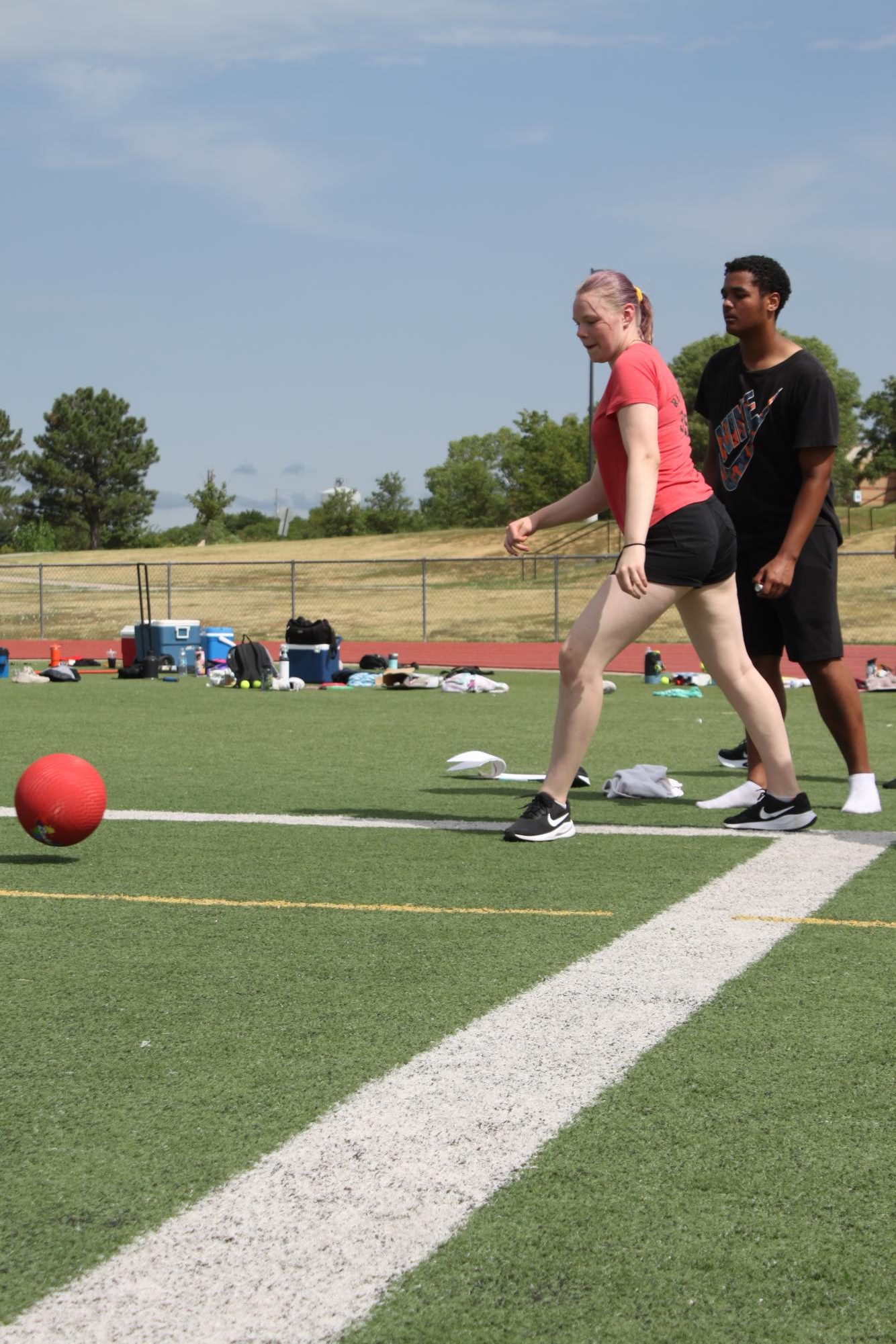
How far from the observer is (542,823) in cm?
598

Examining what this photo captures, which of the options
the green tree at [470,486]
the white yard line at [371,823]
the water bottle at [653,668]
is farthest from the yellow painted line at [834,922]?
the green tree at [470,486]

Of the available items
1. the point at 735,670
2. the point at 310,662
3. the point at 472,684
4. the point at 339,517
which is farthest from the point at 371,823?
the point at 339,517

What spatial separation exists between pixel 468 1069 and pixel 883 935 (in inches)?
68.9

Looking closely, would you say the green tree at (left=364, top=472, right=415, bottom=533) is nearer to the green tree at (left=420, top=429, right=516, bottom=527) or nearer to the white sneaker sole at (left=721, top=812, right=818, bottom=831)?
the green tree at (left=420, top=429, right=516, bottom=527)

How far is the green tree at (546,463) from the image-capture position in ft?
318

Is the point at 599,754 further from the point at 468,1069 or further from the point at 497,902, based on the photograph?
the point at 468,1069

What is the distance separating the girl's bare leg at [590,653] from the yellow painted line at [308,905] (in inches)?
→ 50.9

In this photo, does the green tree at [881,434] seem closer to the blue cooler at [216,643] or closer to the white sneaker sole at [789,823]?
the blue cooler at [216,643]

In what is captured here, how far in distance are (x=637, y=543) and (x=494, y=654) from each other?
74.2ft

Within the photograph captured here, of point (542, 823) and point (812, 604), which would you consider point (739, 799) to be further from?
point (542, 823)

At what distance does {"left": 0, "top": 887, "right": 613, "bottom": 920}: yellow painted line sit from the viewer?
4621mm

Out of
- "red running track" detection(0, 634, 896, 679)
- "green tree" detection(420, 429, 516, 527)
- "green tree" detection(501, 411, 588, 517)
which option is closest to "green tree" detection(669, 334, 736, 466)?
"green tree" detection(501, 411, 588, 517)

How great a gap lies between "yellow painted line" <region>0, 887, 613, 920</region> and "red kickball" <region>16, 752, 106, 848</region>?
507 mm

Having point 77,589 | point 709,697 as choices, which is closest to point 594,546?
point 77,589
